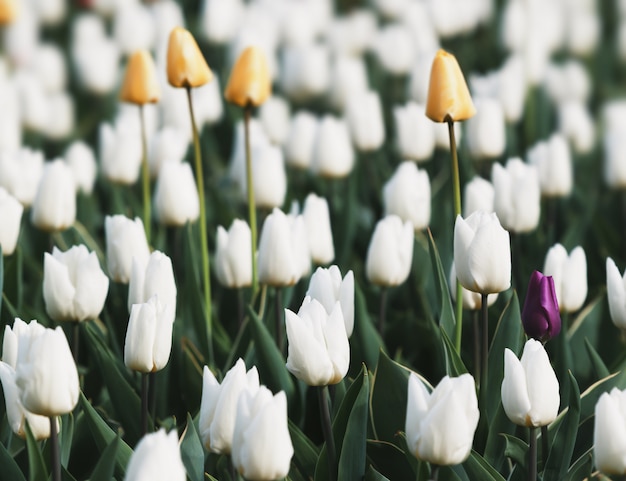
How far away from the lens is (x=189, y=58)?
232 centimetres

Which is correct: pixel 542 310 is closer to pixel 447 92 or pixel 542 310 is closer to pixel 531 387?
pixel 531 387

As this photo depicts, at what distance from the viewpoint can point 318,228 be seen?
256 centimetres

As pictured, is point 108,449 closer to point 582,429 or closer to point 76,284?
point 76,284

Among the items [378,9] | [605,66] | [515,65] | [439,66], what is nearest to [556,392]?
[439,66]

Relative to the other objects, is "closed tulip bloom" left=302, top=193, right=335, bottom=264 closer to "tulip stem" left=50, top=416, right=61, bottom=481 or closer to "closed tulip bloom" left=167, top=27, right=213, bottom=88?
"closed tulip bloom" left=167, top=27, right=213, bottom=88

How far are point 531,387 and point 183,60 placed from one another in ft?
3.58

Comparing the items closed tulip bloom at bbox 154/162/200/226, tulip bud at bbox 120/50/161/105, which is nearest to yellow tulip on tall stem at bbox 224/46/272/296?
tulip bud at bbox 120/50/161/105

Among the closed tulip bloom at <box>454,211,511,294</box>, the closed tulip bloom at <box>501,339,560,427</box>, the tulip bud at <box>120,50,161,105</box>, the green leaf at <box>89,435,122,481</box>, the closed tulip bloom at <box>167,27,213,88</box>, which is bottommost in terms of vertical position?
the green leaf at <box>89,435,122,481</box>

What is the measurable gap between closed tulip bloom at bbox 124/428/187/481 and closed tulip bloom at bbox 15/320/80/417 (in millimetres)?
267

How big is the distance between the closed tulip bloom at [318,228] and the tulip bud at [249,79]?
293 millimetres

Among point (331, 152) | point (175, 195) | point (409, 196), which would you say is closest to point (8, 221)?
point (175, 195)

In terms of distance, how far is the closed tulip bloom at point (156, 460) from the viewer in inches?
54.5

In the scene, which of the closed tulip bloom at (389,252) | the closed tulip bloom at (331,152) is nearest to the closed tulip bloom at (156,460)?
the closed tulip bloom at (389,252)

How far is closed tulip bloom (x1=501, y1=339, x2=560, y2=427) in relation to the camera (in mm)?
1716
